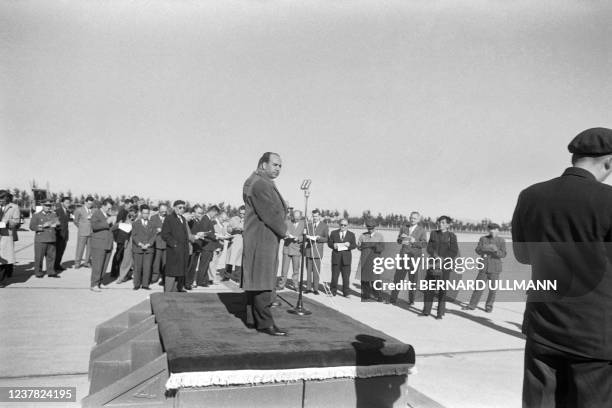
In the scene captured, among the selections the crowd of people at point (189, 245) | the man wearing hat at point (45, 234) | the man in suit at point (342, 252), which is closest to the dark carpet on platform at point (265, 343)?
the crowd of people at point (189, 245)

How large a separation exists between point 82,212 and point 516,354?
11.1 metres

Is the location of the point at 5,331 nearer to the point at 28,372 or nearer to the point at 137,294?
the point at 28,372

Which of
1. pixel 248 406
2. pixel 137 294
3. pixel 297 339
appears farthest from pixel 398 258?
pixel 248 406

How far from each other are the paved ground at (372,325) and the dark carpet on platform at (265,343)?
28.1 inches

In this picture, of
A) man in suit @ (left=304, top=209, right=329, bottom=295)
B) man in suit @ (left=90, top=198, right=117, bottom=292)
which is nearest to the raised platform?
man in suit @ (left=90, top=198, right=117, bottom=292)

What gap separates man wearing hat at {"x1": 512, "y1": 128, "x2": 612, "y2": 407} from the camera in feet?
6.28

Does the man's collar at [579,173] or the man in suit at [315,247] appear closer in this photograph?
the man's collar at [579,173]

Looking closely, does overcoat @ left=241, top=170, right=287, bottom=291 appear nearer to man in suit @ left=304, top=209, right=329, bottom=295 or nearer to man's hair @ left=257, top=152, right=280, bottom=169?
man's hair @ left=257, top=152, right=280, bottom=169

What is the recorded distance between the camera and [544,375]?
201cm

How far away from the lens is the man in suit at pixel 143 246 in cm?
962

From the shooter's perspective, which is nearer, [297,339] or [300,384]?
[300,384]

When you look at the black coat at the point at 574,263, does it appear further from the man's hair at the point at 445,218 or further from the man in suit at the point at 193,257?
the man in suit at the point at 193,257

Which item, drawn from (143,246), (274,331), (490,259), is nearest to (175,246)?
(143,246)

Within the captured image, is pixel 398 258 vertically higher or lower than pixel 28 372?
higher
